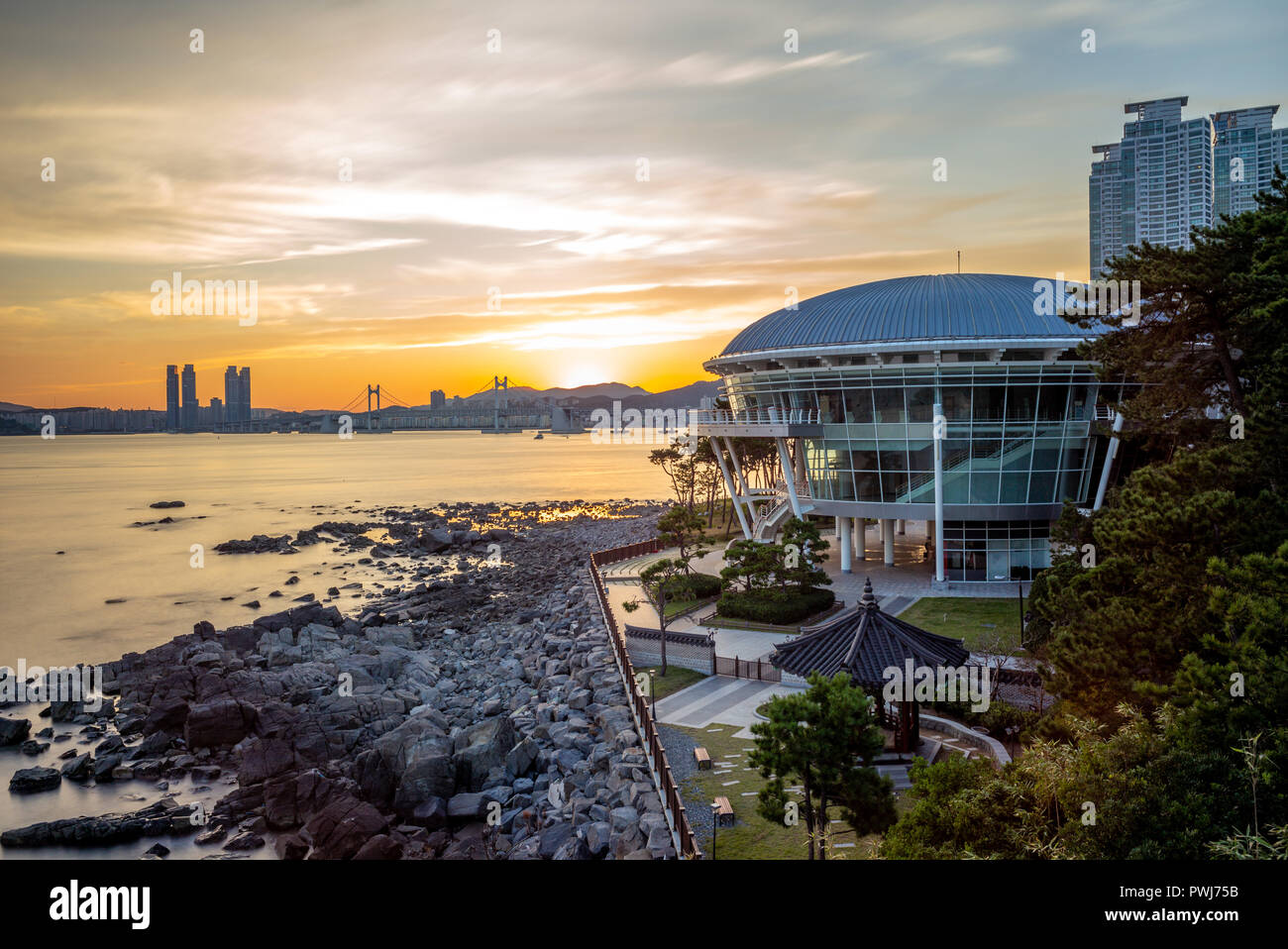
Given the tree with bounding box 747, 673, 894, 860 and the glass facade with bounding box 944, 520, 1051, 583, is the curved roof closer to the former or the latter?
the glass facade with bounding box 944, 520, 1051, 583

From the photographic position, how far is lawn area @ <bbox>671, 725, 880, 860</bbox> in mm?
13391

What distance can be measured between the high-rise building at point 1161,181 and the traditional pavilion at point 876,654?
238 feet

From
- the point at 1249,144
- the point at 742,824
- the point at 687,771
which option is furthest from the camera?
the point at 1249,144

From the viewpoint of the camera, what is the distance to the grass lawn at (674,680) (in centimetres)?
2307

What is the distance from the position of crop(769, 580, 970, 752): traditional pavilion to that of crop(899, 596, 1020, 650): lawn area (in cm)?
755

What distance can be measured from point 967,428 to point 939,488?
106 inches

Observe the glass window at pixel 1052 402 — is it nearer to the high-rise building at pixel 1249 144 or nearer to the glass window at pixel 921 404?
the glass window at pixel 921 404

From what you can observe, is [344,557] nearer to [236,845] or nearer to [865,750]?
[236,845]

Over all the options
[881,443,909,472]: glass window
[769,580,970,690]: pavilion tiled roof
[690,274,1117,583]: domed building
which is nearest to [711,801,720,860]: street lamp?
[769,580,970,690]: pavilion tiled roof

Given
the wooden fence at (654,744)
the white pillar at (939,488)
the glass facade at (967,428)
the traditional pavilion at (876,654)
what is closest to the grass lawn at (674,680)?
the wooden fence at (654,744)

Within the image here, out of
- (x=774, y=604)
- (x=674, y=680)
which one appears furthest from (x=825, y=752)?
(x=774, y=604)

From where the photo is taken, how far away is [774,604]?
29.7 m

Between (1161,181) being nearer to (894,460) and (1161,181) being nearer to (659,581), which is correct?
(894,460)
